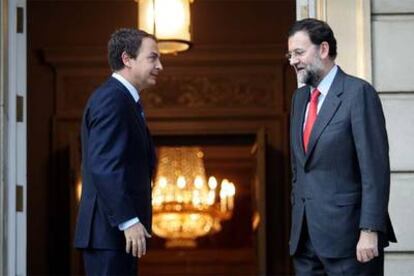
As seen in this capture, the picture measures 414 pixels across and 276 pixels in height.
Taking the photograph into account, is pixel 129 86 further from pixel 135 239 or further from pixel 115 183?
pixel 135 239

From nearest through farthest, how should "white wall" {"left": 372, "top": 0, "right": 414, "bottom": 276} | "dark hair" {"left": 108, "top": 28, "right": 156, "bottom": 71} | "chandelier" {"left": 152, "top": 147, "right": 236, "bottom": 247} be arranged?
"dark hair" {"left": 108, "top": 28, "right": 156, "bottom": 71}
"white wall" {"left": 372, "top": 0, "right": 414, "bottom": 276}
"chandelier" {"left": 152, "top": 147, "right": 236, "bottom": 247}

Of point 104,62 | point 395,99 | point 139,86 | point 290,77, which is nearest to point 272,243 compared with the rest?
point 290,77

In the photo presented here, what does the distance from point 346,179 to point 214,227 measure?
8.19m

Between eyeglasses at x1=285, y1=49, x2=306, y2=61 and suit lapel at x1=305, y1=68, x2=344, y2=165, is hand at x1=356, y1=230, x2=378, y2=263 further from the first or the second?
eyeglasses at x1=285, y1=49, x2=306, y2=61

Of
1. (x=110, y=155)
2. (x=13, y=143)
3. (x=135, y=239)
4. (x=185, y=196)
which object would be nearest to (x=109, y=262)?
(x=135, y=239)

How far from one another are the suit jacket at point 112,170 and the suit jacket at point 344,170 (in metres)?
0.71

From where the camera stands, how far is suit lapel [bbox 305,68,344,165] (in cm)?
521

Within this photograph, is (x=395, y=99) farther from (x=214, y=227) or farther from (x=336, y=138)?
(x=214, y=227)

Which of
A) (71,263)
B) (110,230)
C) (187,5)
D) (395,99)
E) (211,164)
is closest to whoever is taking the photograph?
(110,230)

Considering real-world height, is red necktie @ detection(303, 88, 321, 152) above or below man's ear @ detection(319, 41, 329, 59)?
below

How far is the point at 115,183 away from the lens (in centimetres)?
507

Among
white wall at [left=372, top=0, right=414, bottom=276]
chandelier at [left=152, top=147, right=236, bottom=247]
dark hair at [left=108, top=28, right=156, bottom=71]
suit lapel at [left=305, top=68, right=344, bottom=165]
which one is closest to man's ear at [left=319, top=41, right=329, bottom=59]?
suit lapel at [left=305, top=68, right=344, bottom=165]

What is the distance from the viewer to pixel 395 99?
685cm

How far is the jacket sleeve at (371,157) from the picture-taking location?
5.02 metres
